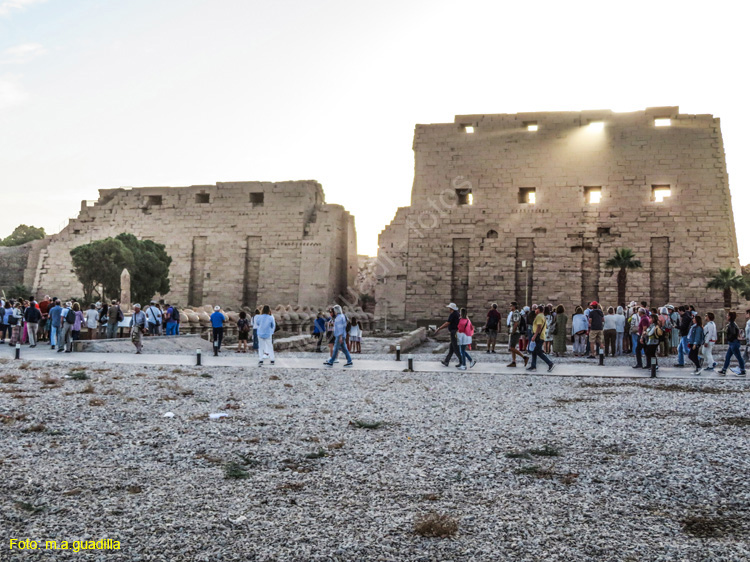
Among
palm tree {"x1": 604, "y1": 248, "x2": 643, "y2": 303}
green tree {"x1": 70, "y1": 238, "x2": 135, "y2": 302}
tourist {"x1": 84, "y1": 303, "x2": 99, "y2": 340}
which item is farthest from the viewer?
green tree {"x1": 70, "y1": 238, "x2": 135, "y2": 302}

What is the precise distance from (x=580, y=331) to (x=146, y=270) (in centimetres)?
2337

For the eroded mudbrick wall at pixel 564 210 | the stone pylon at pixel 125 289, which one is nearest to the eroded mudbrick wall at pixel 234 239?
the eroded mudbrick wall at pixel 564 210

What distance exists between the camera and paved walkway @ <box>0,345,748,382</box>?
1066 centimetres

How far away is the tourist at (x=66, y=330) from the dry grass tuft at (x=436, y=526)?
462 inches

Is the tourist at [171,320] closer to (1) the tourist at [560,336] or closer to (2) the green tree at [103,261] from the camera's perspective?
(1) the tourist at [560,336]

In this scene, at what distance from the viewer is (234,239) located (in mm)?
34031

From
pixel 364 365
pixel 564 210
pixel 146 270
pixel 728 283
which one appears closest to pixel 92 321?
pixel 364 365

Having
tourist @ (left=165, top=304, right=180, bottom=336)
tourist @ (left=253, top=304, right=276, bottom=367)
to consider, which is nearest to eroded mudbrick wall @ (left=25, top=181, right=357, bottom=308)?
tourist @ (left=165, top=304, right=180, bottom=336)

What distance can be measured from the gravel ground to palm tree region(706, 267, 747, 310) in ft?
58.1

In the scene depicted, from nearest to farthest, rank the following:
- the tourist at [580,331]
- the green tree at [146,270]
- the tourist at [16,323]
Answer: the tourist at [580,331] → the tourist at [16,323] → the green tree at [146,270]

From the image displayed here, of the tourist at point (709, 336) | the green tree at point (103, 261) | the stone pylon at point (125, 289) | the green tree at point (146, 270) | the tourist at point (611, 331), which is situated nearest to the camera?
the tourist at point (709, 336)

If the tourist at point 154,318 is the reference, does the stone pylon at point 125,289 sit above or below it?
above

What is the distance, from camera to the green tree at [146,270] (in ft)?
101

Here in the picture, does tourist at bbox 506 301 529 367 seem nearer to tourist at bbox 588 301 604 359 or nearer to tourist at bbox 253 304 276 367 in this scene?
tourist at bbox 588 301 604 359
